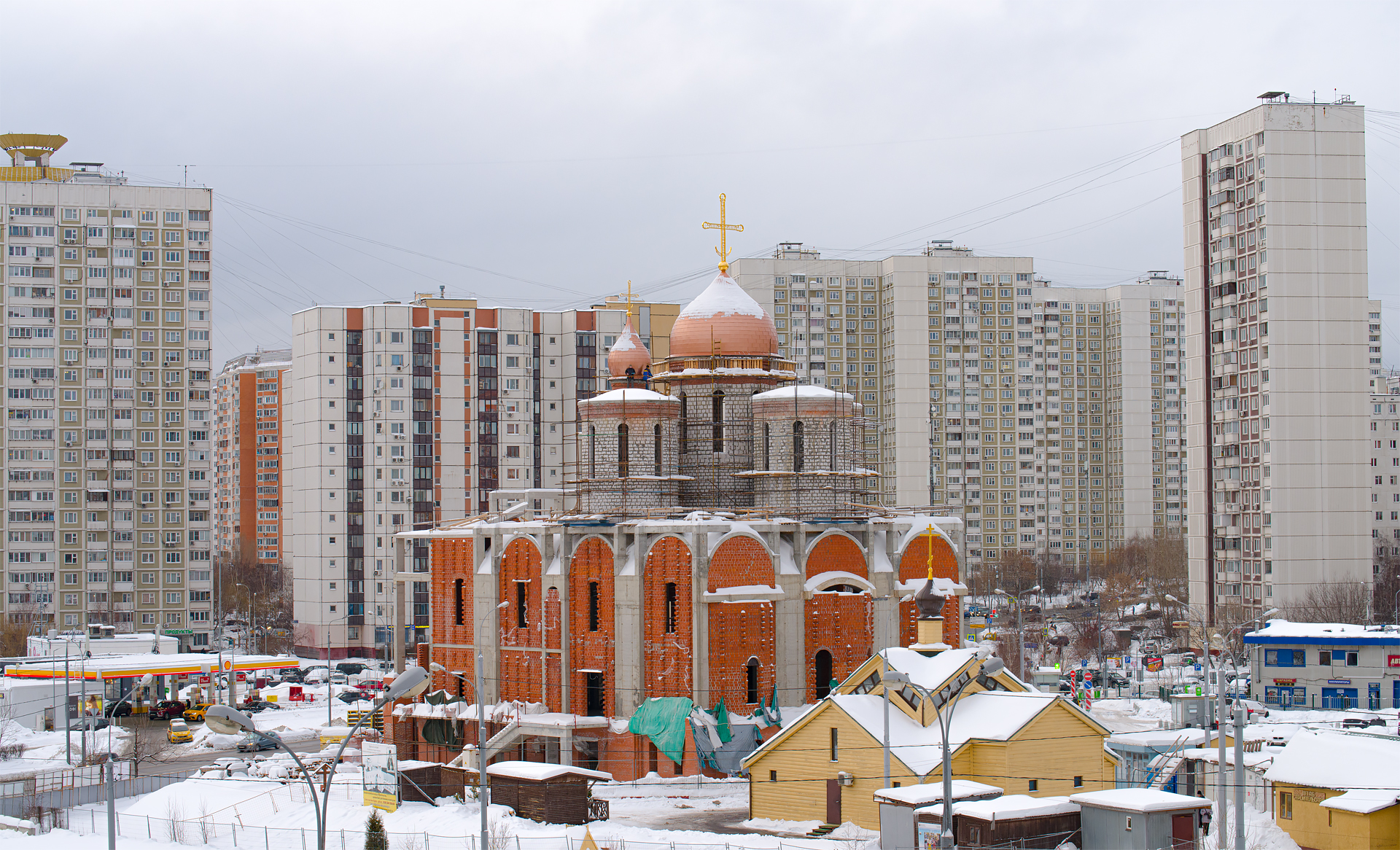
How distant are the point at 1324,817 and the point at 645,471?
2770 centimetres

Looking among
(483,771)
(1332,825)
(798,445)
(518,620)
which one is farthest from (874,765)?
(518,620)

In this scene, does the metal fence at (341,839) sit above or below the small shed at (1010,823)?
below

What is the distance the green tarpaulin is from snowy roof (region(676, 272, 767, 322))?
639 inches

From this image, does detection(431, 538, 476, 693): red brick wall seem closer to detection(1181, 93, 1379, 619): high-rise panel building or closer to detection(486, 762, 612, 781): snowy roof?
detection(486, 762, 612, 781): snowy roof

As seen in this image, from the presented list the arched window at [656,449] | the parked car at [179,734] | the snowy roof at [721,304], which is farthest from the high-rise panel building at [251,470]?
the arched window at [656,449]

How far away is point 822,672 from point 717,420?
11340mm

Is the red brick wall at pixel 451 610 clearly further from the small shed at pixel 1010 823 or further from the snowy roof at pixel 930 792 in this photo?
the small shed at pixel 1010 823

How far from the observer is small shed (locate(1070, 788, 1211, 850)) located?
35625 mm

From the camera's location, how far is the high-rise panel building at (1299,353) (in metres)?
82.3

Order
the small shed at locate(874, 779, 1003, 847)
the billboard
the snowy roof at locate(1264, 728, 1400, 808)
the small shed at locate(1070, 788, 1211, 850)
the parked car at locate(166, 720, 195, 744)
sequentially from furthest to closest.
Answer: the parked car at locate(166, 720, 195, 744), the billboard, the snowy roof at locate(1264, 728, 1400, 808), the small shed at locate(874, 779, 1003, 847), the small shed at locate(1070, 788, 1211, 850)

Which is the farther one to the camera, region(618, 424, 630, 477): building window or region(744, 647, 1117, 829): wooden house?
region(618, 424, 630, 477): building window

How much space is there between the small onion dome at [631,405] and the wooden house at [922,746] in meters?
16.3

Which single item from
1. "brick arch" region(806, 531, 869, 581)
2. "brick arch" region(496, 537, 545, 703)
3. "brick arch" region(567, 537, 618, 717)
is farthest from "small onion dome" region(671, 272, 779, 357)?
"brick arch" region(496, 537, 545, 703)

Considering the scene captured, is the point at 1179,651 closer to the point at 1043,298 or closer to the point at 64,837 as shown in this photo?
the point at 1043,298
